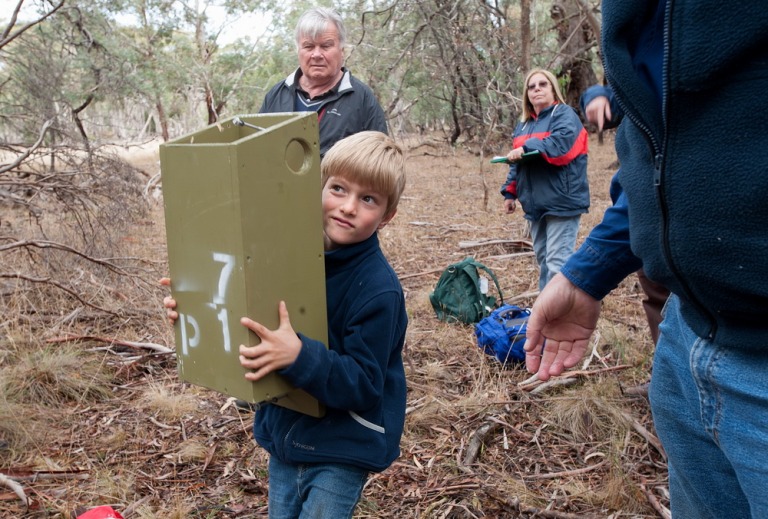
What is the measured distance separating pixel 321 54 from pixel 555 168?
2005mm

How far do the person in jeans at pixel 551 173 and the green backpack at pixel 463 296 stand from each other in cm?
48

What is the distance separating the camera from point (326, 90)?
13.7 feet

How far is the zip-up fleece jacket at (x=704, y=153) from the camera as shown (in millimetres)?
1028

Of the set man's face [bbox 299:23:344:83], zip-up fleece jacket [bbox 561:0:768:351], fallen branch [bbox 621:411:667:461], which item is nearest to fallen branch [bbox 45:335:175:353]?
man's face [bbox 299:23:344:83]

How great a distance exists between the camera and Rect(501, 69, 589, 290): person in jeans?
Answer: 502cm

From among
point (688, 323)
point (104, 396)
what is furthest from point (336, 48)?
point (688, 323)

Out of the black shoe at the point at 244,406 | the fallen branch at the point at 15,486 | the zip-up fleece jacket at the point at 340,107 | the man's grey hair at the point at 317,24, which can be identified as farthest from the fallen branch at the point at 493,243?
the fallen branch at the point at 15,486

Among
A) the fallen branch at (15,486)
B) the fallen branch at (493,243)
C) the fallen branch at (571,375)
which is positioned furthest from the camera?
the fallen branch at (493,243)

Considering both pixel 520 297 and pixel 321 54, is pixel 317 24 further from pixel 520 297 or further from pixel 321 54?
pixel 520 297

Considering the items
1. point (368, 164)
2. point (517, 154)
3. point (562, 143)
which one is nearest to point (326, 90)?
point (517, 154)

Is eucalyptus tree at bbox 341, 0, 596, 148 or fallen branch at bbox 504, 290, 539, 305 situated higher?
eucalyptus tree at bbox 341, 0, 596, 148

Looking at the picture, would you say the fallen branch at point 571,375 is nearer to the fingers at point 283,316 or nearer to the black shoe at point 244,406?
the black shoe at point 244,406

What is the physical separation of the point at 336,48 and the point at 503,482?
8.70 feet

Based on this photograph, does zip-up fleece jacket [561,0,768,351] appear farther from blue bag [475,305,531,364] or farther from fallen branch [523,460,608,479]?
blue bag [475,305,531,364]
